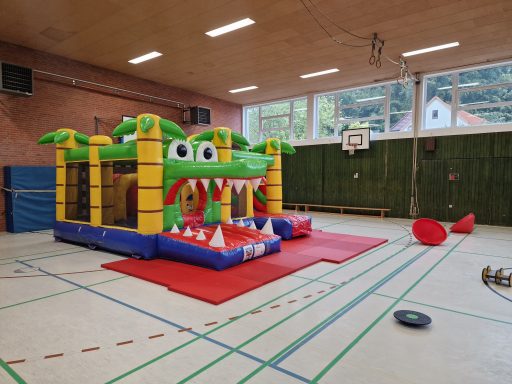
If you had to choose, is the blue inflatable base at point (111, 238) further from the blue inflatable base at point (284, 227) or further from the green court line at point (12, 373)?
the green court line at point (12, 373)

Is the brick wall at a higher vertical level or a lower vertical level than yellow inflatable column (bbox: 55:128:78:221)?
higher

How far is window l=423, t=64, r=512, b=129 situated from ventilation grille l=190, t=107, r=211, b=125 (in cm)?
745

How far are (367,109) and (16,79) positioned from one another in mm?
10381

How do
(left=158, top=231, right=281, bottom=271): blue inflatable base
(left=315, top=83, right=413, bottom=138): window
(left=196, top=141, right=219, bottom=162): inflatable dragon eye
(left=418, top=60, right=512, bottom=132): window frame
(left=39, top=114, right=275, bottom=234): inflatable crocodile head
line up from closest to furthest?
1. (left=158, top=231, right=281, bottom=271): blue inflatable base
2. (left=39, top=114, right=275, bottom=234): inflatable crocodile head
3. (left=196, top=141, right=219, bottom=162): inflatable dragon eye
4. (left=418, top=60, right=512, bottom=132): window frame
5. (left=315, top=83, right=413, bottom=138): window

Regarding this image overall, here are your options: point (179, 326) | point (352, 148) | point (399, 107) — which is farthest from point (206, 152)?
point (399, 107)

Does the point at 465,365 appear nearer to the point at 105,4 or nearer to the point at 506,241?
the point at 506,241

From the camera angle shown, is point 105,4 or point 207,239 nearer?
point 207,239

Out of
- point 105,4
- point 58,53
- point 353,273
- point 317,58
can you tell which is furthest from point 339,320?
point 58,53

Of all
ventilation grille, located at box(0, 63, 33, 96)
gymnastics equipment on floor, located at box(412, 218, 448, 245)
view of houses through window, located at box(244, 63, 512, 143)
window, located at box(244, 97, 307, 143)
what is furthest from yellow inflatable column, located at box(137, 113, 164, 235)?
window, located at box(244, 97, 307, 143)

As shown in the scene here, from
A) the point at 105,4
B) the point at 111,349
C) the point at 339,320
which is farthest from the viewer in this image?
the point at 105,4

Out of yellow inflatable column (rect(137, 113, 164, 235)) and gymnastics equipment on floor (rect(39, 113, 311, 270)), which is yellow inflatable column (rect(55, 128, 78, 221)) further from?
yellow inflatable column (rect(137, 113, 164, 235))

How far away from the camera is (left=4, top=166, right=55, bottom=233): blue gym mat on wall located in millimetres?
8297

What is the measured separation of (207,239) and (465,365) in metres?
3.65

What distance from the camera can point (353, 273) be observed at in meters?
4.86
